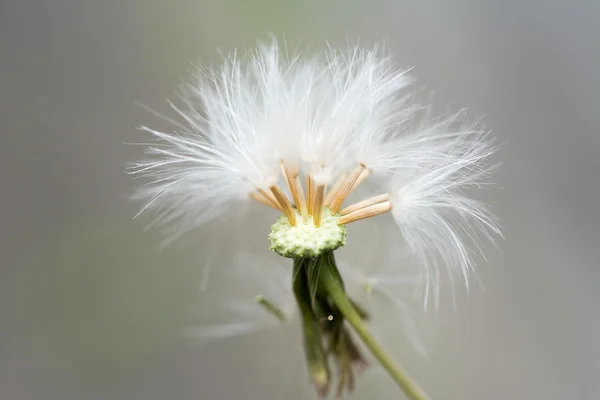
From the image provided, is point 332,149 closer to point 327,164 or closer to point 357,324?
point 327,164

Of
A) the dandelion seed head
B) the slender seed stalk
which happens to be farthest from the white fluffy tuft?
the slender seed stalk

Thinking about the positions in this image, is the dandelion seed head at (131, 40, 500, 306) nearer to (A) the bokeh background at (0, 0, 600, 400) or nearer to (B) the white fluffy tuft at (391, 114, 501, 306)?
(B) the white fluffy tuft at (391, 114, 501, 306)

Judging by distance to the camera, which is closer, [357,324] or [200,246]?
[357,324]

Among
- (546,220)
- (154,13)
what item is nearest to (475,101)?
(546,220)

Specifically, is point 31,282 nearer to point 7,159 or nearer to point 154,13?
point 7,159

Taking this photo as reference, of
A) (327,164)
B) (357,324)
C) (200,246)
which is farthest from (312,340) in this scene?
(200,246)

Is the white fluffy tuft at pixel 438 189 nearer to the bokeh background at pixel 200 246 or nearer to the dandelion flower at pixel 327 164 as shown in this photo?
the dandelion flower at pixel 327 164
